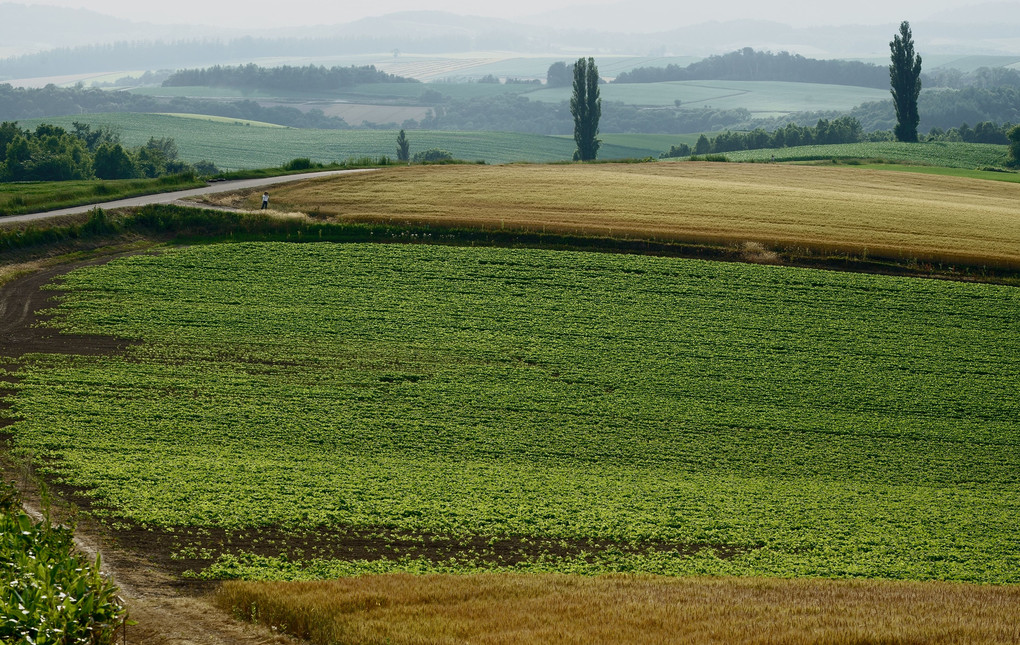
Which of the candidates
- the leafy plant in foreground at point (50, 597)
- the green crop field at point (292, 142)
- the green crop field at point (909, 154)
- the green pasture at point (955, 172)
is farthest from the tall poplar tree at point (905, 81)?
the leafy plant in foreground at point (50, 597)

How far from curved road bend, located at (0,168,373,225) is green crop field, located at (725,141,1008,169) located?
51676 millimetres

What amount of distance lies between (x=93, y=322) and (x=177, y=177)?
24474mm

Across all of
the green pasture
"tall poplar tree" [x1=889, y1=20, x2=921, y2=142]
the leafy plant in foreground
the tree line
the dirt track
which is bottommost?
the dirt track

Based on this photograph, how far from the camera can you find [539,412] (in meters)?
29.6

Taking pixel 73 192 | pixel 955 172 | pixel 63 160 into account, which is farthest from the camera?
pixel 955 172

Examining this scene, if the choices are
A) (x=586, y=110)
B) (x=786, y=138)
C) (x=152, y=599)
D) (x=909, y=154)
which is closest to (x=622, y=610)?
(x=152, y=599)

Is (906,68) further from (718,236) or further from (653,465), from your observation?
(653,465)

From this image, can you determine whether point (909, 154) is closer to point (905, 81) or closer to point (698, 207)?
Result: point (905, 81)

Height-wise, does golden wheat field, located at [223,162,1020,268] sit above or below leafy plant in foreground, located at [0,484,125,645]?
above

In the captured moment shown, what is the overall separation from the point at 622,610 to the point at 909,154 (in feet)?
294

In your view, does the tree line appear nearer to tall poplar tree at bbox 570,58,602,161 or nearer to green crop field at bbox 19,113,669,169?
green crop field at bbox 19,113,669,169

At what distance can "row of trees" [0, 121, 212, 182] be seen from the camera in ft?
233

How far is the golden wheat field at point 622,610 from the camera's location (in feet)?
53.1

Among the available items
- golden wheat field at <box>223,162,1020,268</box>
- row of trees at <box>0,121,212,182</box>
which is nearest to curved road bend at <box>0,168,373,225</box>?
golden wheat field at <box>223,162,1020,268</box>
